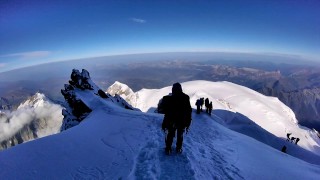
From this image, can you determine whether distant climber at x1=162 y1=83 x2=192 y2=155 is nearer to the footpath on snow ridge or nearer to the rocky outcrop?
the footpath on snow ridge

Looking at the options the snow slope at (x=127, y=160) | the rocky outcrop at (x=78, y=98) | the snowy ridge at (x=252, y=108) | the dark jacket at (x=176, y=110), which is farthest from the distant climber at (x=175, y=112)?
the snowy ridge at (x=252, y=108)

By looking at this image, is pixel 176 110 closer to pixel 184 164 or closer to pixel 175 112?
pixel 175 112

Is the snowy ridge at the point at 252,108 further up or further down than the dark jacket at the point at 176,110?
further down

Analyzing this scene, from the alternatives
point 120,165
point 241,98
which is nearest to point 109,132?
point 120,165

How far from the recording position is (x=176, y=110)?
934cm

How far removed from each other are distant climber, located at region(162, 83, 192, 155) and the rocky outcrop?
61.1 feet

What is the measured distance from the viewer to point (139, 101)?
127188 millimetres

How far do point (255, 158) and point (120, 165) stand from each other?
636cm

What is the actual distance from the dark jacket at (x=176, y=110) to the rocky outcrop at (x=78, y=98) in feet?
61.1

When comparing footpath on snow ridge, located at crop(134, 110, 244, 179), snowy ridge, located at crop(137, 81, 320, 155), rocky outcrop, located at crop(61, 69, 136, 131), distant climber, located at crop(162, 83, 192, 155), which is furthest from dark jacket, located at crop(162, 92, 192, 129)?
snowy ridge, located at crop(137, 81, 320, 155)

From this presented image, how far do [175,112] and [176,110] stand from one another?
0.09 metres

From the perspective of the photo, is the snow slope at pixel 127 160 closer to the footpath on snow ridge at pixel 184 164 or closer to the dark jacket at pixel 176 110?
the footpath on snow ridge at pixel 184 164

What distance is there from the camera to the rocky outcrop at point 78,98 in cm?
2775

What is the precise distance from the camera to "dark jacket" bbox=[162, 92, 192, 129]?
9.23 metres
